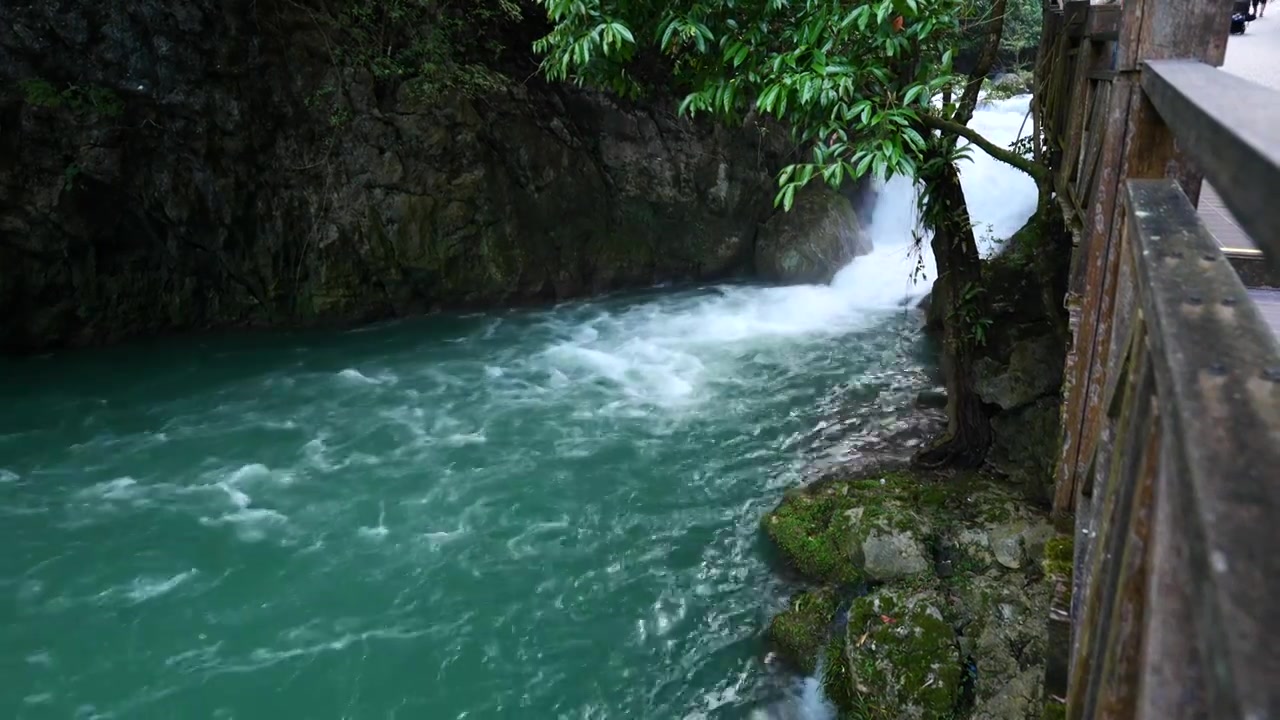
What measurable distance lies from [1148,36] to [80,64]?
11.5 metres

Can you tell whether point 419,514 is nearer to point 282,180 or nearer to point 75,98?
point 282,180

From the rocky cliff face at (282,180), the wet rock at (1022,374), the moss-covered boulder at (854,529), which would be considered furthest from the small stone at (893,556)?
the rocky cliff face at (282,180)

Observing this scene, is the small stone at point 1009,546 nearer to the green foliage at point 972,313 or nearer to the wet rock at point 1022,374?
the wet rock at point 1022,374

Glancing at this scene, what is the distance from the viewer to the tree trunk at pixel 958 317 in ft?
21.4

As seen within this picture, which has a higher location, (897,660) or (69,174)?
(69,174)

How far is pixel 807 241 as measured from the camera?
1397cm

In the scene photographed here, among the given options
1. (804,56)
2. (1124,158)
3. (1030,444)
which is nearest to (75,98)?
(804,56)

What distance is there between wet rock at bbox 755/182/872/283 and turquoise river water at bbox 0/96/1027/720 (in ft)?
7.36

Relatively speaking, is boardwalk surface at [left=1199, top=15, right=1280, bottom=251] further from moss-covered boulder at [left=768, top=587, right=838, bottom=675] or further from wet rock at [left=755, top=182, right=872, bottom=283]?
wet rock at [left=755, top=182, right=872, bottom=283]

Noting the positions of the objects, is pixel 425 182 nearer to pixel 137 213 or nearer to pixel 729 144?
pixel 137 213

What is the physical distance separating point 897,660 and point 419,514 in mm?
4202

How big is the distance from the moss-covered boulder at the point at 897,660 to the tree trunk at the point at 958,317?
2040 millimetres

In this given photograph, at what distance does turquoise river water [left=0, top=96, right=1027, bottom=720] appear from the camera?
5383mm

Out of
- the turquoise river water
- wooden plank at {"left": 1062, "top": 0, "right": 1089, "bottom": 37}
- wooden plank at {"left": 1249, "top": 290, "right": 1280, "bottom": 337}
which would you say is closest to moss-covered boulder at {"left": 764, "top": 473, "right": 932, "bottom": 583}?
the turquoise river water
